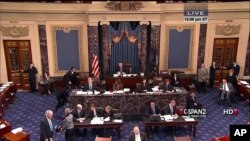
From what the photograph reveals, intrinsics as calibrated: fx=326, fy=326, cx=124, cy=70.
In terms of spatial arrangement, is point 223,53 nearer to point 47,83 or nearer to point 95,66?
point 95,66

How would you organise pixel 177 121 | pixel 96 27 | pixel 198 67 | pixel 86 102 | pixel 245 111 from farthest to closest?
1. pixel 198 67
2. pixel 96 27
3. pixel 245 111
4. pixel 86 102
5. pixel 177 121

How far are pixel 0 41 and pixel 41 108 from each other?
399 cm

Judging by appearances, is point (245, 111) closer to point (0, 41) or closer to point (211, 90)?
point (211, 90)

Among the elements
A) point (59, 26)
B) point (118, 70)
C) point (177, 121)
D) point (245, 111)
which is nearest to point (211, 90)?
point (245, 111)

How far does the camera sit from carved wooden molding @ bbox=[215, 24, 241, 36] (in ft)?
51.7

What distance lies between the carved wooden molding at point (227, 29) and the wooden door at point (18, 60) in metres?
9.10

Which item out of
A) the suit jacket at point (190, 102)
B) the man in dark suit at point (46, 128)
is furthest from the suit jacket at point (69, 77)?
the man in dark suit at point (46, 128)

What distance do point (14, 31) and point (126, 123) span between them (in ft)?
22.9

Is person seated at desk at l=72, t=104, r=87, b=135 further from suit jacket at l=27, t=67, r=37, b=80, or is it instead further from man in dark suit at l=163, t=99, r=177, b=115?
suit jacket at l=27, t=67, r=37, b=80

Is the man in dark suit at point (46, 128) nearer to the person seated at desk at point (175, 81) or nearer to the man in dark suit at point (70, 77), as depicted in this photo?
the man in dark suit at point (70, 77)

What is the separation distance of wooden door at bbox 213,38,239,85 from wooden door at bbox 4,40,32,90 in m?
9.12

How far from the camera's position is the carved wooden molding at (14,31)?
15.0 m

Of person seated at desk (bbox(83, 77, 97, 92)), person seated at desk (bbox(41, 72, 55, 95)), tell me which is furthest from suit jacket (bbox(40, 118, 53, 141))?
person seated at desk (bbox(41, 72, 55, 95))

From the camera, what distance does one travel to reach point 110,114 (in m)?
11.2
